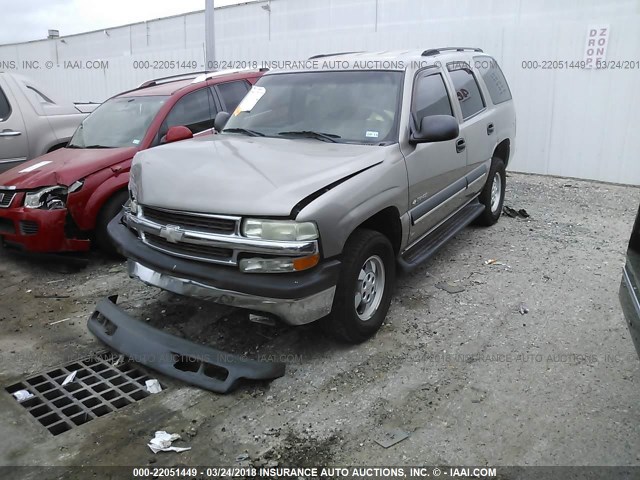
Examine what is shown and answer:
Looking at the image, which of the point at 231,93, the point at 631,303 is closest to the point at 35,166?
the point at 231,93

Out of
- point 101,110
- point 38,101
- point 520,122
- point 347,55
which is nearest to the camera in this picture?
point 347,55

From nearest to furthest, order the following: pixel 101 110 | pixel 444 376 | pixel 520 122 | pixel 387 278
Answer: pixel 444 376 → pixel 387 278 → pixel 101 110 → pixel 520 122

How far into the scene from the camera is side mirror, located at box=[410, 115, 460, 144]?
4.08 metres

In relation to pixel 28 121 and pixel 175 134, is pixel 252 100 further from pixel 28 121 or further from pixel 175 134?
pixel 28 121

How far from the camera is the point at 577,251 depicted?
582cm

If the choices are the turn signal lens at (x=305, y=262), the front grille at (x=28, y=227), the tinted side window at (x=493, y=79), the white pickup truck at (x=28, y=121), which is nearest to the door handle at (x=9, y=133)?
the white pickup truck at (x=28, y=121)

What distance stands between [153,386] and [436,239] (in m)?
2.72

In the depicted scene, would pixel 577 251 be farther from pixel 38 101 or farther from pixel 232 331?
pixel 38 101

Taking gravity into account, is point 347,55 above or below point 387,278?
above

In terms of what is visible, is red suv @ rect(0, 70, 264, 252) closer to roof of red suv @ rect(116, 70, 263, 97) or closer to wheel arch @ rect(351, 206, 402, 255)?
roof of red suv @ rect(116, 70, 263, 97)

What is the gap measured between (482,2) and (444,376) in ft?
26.9

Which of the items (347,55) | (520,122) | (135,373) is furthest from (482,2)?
(135,373)

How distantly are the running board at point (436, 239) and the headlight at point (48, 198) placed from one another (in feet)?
10.8

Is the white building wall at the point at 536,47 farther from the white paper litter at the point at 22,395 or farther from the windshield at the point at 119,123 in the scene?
the white paper litter at the point at 22,395
